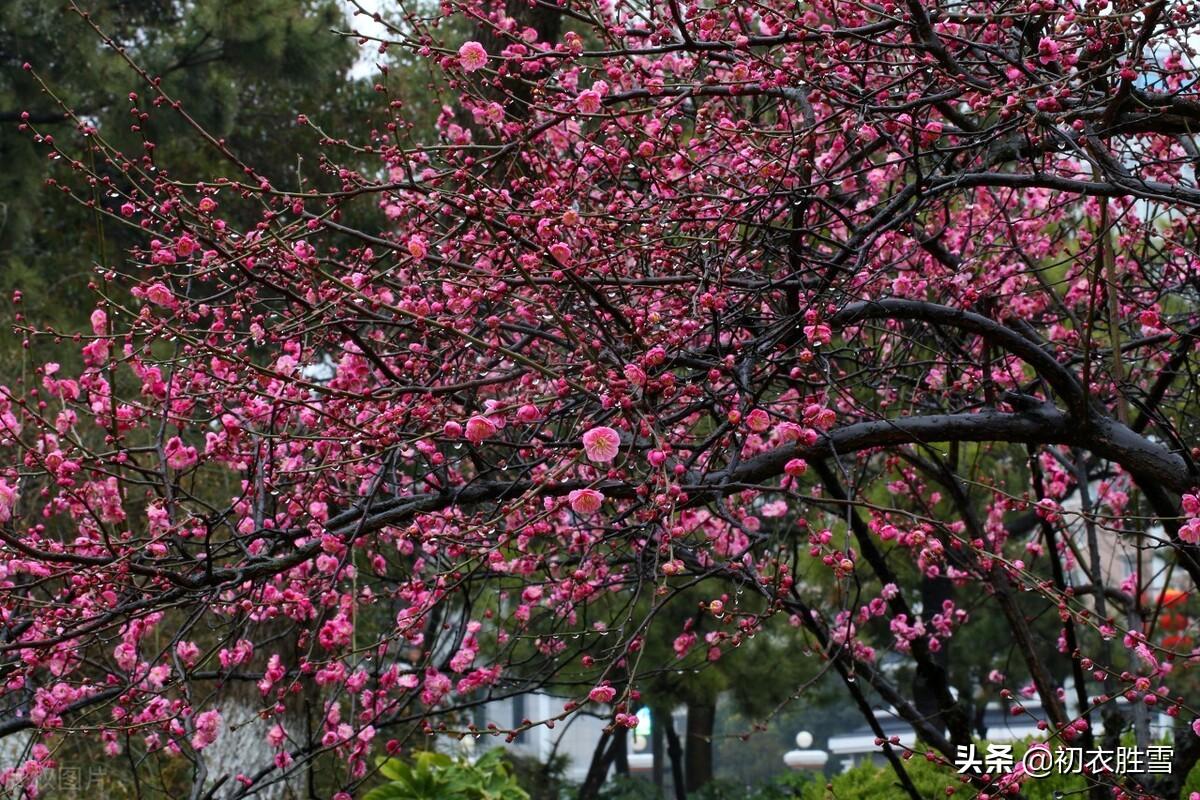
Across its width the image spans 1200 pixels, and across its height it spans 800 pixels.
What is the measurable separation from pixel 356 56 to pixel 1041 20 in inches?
438

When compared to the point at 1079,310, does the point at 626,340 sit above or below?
below

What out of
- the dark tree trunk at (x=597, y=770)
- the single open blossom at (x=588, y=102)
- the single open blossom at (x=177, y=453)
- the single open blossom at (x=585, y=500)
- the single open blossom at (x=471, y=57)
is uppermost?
the single open blossom at (x=471, y=57)

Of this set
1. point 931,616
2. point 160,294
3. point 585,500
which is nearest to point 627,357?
point 585,500

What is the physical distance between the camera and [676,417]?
3.00 m

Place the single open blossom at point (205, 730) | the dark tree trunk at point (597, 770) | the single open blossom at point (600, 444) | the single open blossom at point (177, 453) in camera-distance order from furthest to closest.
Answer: the dark tree trunk at point (597, 770), the single open blossom at point (205, 730), the single open blossom at point (177, 453), the single open blossom at point (600, 444)

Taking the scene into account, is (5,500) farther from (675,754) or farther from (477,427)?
(675,754)

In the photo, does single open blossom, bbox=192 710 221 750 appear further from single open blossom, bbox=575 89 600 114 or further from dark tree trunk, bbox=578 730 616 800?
dark tree trunk, bbox=578 730 616 800

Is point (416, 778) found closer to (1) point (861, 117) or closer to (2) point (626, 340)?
(2) point (626, 340)

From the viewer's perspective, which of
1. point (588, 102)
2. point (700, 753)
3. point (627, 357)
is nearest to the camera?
point (627, 357)

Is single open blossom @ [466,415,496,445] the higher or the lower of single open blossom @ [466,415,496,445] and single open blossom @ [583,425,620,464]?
the higher

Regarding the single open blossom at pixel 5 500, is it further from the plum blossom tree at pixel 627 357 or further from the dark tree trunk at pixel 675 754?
the dark tree trunk at pixel 675 754

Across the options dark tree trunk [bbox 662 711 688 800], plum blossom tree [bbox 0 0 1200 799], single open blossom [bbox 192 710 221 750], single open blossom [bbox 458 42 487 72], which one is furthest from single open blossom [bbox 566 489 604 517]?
dark tree trunk [bbox 662 711 688 800]

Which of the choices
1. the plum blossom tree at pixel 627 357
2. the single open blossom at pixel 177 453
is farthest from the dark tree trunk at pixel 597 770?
the single open blossom at pixel 177 453

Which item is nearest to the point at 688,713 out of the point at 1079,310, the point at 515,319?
the point at 1079,310
